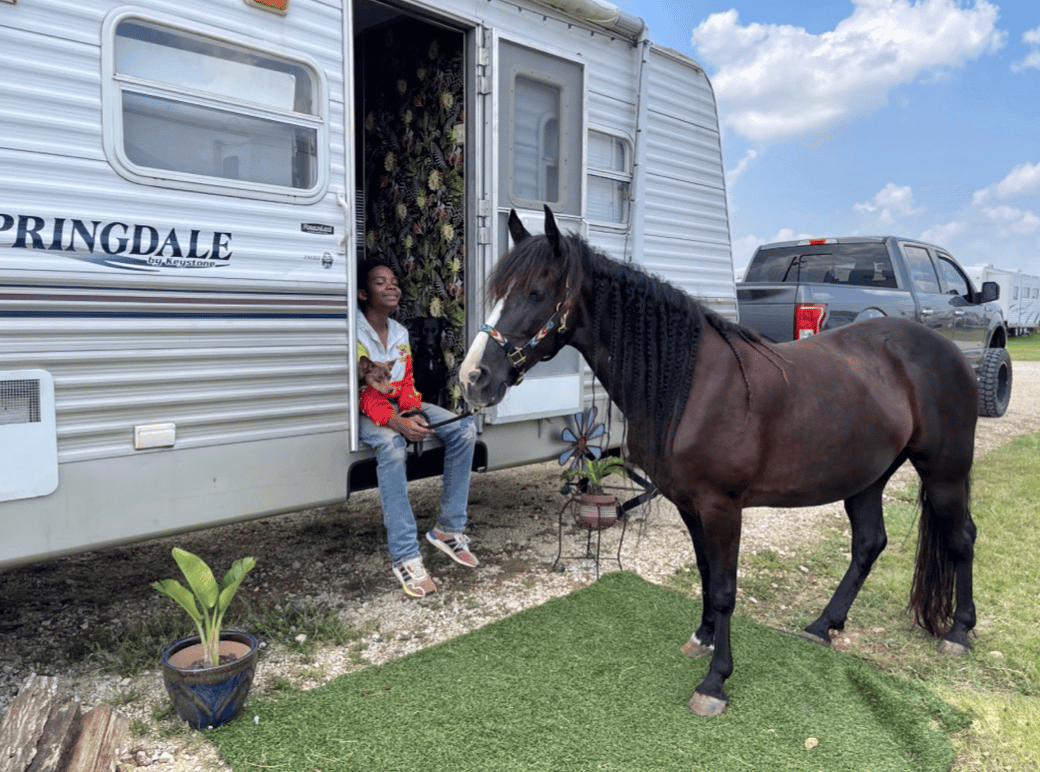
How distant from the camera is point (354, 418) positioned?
133 inches

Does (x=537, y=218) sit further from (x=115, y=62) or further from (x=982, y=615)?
(x=982, y=615)

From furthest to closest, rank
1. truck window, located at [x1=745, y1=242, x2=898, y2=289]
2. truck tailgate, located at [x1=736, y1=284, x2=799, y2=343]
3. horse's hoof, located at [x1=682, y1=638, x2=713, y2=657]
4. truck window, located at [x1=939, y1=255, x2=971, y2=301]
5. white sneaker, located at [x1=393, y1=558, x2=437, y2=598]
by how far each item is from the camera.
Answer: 1. truck window, located at [x1=939, y1=255, x2=971, y2=301]
2. truck window, located at [x1=745, y1=242, x2=898, y2=289]
3. truck tailgate, located at [x1=736, y1=284, x2=799, y2=343]
4. white sneaker, located at [x1=393, y1=558, x2=437, y2=598]
5. horse's hoof, located at [x1=682, y1=638, x2=713, y2=657]

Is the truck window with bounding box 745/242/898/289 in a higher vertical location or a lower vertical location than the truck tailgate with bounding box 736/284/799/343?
higher

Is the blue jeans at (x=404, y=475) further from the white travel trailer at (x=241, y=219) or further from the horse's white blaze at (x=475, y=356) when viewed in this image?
the horse's white blaze at (x=475, y=356)

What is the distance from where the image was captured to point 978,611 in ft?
11.9

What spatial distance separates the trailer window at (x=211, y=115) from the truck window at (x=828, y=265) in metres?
5.79

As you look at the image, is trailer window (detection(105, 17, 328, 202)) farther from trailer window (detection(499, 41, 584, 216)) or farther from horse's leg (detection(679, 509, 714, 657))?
horse's leg (detection(679, 509, 714, 657))

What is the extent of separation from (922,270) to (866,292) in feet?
5.03

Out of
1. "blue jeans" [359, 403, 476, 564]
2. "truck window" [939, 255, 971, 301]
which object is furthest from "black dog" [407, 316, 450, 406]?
"truck window" [939, 255, 971, 301]

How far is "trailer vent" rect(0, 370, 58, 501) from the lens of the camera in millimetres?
2445

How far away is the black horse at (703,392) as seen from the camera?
2.61 meters

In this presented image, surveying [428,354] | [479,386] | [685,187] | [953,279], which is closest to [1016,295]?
[953,279]

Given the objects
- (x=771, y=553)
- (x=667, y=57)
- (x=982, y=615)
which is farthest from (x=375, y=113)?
(x=982, y=615)

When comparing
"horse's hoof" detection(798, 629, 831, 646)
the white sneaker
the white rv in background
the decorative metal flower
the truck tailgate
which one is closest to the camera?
"horse's hoof" detection(798, 629, 831, 646)
